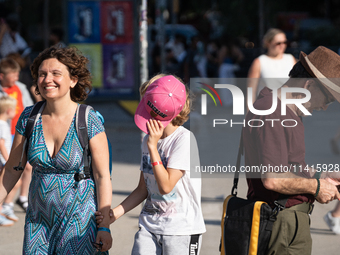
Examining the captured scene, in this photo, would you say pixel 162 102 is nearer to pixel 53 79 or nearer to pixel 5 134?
pixel 53 79

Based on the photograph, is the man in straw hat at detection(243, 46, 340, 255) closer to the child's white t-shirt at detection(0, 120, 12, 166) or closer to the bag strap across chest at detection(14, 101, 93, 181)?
the bag strap across chest at detection(14, 101, 93, 181)

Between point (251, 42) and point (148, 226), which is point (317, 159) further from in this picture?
point (251, 42)

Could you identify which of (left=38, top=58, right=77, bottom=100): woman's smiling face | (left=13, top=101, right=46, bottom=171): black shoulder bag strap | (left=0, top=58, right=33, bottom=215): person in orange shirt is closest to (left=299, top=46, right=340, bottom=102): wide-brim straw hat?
(left=38, top=58, right=77, bottom=100): woman's smiling face

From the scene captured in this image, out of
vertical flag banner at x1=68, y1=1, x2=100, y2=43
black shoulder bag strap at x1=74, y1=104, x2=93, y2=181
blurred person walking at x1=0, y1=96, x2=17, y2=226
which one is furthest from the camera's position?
vertical flag banner at x1=68, y1=1, x2=100, y2=43

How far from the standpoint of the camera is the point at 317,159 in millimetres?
8852

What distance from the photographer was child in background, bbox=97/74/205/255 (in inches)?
111

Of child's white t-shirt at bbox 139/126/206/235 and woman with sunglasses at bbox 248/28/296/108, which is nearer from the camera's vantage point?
child's white t-shirt at bbox 139/126/206/235

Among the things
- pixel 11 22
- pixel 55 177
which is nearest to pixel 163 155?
pixel 55 177

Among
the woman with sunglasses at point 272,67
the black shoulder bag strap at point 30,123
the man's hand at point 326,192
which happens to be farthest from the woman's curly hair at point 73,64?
the woman with sunglasses at point 272,67

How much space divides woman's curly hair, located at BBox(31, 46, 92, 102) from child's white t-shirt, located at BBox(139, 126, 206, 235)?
1.92 ft

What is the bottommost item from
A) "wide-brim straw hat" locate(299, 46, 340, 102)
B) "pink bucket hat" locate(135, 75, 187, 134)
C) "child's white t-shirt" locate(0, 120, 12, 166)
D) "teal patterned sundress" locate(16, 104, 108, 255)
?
"child's white t-shirt" locate(0, 120, 12, 166)

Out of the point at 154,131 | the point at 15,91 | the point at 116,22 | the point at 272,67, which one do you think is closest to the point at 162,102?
the point at 154,131

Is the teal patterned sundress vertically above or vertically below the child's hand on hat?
below

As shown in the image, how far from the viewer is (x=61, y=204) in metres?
2.91
